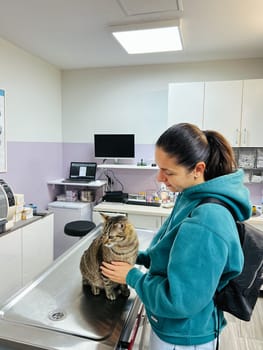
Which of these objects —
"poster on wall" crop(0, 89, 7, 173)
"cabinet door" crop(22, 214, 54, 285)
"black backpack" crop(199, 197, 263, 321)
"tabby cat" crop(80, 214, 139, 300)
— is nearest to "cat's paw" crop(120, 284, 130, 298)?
"tabby cat" crop(80, 214, 139, 300)

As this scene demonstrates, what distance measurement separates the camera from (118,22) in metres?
2.32

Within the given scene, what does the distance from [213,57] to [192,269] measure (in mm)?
3186

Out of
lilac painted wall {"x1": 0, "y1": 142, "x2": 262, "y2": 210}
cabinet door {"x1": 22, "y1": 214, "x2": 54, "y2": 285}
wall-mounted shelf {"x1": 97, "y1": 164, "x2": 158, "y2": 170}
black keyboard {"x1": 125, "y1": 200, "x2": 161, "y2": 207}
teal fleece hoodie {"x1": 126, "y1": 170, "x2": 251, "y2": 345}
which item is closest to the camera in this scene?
teal fleece hoodie {"x1": 126, "y1": 170, "x2": 251, "y2": 345}

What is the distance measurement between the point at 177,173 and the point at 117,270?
42 centimetres

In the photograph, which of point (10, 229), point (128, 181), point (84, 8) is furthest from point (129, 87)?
point (10, 229)

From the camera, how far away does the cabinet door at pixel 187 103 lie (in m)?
3.11

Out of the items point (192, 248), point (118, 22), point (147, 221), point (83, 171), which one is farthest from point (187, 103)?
point (192, 248)

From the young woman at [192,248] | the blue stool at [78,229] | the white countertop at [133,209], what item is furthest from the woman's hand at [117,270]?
the white countertop at [133,209]

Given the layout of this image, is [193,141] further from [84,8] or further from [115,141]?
[115,141]

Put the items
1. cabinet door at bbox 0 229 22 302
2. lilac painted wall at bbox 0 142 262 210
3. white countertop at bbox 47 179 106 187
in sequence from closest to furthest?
cabinet door at bbox 0 229 22 302 < lilac painted wall at bbox 0 142 262 210 < white countertop at bbox 47 179 106 187

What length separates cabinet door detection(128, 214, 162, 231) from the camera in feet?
10.00

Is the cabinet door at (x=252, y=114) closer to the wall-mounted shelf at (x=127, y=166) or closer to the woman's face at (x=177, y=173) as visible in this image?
the wall-mounted shelf at (x=127, y=166)

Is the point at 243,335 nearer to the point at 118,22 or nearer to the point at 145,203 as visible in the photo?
the point at 145,203

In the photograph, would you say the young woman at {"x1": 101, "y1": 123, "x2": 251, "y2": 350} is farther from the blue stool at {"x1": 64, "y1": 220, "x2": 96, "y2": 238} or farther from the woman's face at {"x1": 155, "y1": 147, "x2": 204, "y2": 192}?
the blue stool at {"x1": 64, "y1": 220, "x2": 96, "y2": 238}
